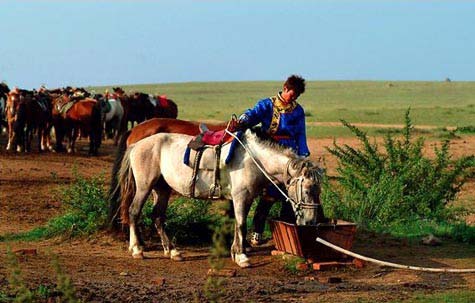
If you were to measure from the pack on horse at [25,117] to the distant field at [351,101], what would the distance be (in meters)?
17.1

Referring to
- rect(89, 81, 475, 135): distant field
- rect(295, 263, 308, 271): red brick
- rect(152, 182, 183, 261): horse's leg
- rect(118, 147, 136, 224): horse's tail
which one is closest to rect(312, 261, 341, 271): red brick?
rect(295, 263, 308, 271): red brick

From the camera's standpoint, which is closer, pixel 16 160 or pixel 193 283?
pixel 193 283

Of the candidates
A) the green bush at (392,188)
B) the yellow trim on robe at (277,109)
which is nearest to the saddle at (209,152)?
the yellow trim on robe at (277,109)

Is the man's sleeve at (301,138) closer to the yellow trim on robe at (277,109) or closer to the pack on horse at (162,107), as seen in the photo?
the yellow trim on robe at (277,109)

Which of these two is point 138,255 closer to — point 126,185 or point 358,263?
point 126,185

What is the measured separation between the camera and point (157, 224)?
10070mm

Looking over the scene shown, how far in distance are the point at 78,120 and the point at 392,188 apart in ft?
42.3

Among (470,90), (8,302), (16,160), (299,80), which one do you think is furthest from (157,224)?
(470,90)

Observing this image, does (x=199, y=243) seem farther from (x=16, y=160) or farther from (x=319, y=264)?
(x=16, y=160)

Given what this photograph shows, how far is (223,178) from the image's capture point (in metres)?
9.53

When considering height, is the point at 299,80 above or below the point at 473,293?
above

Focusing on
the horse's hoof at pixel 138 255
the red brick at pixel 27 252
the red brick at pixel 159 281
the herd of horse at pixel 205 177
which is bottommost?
the red brick at pixel 27 252

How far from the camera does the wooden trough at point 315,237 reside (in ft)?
30.0

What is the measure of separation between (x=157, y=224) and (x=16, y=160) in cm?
1133
